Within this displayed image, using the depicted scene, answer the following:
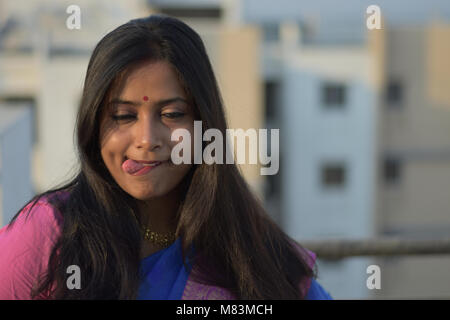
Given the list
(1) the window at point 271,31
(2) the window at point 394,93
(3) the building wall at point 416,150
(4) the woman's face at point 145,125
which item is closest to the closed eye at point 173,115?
(4) the woman's face at point 145,125

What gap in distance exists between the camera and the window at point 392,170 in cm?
1393

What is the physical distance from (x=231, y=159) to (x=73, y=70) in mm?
10227

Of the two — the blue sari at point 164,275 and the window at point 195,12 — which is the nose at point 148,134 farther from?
the window at point 195,12

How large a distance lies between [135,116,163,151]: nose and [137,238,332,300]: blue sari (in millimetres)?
213

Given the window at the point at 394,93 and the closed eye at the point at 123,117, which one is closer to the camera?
the closed eye at the point at 123,117

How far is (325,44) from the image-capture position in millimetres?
13266

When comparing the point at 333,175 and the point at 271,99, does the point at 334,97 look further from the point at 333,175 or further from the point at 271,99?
the point at 333,175

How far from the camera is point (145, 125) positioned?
110 cm

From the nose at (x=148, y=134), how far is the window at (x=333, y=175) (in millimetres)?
12859

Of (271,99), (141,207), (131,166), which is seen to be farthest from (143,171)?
(271,99)

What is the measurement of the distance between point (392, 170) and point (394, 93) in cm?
167

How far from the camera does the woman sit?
3.58 ft

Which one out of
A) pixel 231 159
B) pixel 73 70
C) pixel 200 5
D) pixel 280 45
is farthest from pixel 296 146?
pixel 231 159
